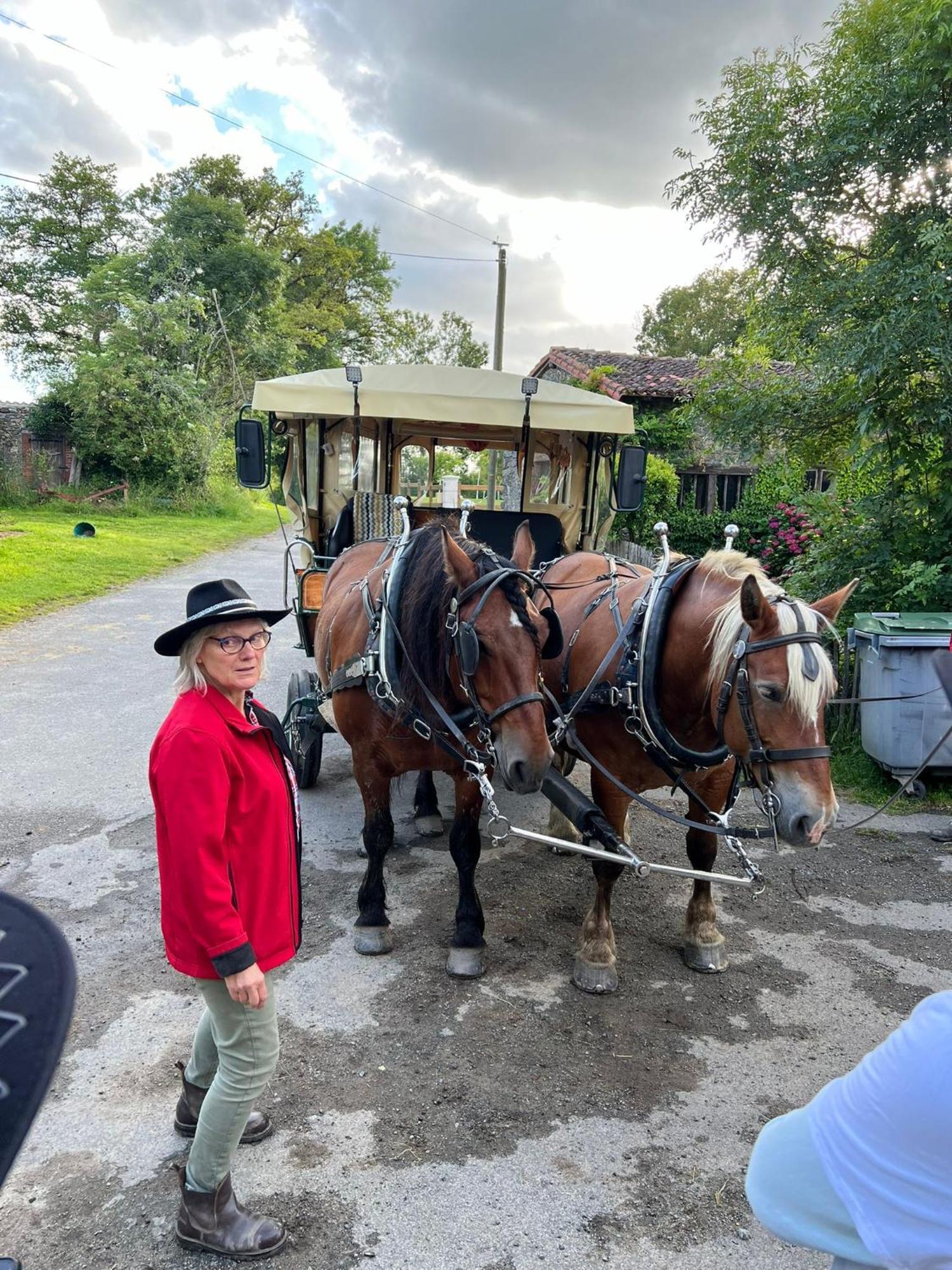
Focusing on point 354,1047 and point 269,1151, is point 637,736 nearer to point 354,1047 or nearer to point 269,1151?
point 354,1047

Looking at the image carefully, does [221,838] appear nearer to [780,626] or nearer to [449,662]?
[449,662]

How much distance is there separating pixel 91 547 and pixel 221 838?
15.0m

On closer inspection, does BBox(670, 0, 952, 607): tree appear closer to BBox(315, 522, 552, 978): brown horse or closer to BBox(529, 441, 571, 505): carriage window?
BBox(529, 441, 571, 505): carriage window

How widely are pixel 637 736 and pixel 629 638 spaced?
0.39m

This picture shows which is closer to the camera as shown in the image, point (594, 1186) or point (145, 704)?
point (594, 1186)

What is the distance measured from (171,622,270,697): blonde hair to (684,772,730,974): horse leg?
2.26 metres

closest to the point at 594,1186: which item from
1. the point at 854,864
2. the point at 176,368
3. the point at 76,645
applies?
the point at 854,864

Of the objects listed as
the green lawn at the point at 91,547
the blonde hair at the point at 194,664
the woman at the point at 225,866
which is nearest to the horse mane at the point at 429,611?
the woman at the point at 225,866

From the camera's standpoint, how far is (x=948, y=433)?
19.5 feet

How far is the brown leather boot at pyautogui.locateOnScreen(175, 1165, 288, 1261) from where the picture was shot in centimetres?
202

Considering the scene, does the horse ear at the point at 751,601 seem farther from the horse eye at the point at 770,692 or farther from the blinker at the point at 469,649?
the blinker at the point at 469,649

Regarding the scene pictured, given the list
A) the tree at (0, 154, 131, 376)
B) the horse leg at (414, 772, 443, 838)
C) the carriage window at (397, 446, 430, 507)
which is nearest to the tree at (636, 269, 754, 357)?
the tree at (0, 154, 131, 376)

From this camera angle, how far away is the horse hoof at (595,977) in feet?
10.8

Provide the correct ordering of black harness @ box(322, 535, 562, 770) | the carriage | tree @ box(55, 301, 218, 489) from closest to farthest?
black harness @ box(322, 535, 562, 770) → the carriage → tree @ box(55, 301, 218, 489)
